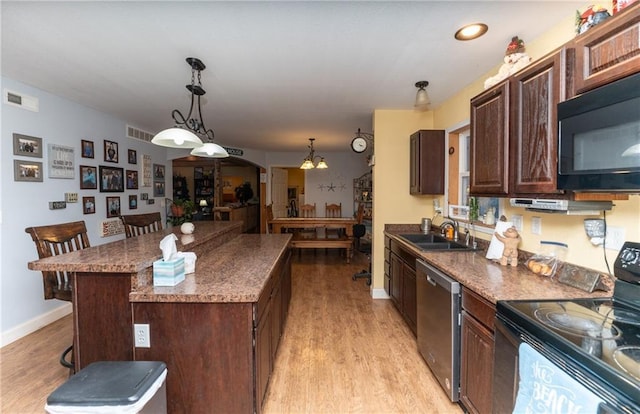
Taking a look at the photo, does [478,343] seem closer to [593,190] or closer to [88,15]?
[593,190]

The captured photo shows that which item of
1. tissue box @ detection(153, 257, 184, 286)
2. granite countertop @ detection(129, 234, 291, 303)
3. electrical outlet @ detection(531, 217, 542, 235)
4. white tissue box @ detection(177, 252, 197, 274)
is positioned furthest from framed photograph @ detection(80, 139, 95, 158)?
electrical outlet @ detection(531, 217, 542, 235)

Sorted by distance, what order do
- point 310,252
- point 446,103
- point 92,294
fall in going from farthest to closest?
point 310,252 < point 446,103 < point 92,294

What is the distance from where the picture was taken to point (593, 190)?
48.7 inches

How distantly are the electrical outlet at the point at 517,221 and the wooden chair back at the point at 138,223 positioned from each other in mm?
3659

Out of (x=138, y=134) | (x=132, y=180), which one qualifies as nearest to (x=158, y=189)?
(x=132, y=180)

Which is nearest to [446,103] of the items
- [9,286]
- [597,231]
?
[597,231]

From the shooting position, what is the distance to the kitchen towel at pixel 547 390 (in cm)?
93

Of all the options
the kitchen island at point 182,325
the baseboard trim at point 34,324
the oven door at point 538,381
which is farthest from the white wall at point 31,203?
the oven door at point 538,381

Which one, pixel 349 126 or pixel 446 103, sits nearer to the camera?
pixel 446 103

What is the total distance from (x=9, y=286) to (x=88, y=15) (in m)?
2.73

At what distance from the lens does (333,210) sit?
8188 millimetres

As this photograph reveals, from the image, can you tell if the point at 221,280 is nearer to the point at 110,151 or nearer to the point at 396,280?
the point at 396,280

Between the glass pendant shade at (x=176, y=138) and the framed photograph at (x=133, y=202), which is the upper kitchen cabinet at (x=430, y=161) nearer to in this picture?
the glass pendant shade at (x=176, y=138)

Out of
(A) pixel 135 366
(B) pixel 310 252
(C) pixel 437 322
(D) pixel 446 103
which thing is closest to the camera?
(A) pixel 135 366
